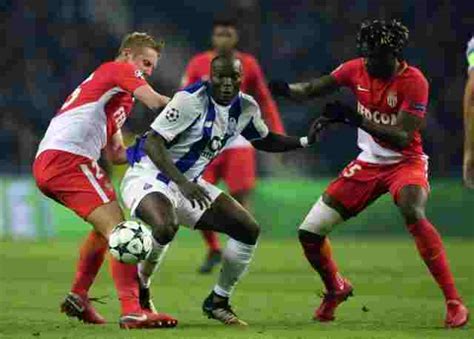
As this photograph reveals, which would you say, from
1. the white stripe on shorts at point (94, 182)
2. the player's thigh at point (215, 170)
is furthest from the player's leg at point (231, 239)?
the player's thigh at point (215, 170)

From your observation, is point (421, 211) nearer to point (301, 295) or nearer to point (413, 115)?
point (413, 115)

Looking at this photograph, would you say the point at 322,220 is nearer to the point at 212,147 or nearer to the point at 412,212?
the point at 412,212

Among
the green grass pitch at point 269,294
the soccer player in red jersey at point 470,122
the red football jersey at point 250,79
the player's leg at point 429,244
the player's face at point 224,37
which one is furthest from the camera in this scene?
the red football jersey at point 250,79

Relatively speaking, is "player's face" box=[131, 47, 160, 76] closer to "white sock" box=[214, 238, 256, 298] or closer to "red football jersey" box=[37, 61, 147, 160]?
"red football jersey" box=[37, 61, 147, 160]

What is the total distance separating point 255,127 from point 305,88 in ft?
1.82

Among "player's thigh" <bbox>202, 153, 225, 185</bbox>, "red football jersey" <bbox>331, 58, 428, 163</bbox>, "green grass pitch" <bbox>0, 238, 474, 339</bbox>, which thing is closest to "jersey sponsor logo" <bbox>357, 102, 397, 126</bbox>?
"red football jersey" <bbox>331, 58, 428, 163</bbox>

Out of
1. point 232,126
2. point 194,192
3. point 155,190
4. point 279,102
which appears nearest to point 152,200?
point 155,190

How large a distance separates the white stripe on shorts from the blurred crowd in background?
1298 cm

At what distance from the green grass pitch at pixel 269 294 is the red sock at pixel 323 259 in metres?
0.28

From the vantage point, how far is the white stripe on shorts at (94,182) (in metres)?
10.1

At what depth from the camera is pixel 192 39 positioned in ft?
79.7

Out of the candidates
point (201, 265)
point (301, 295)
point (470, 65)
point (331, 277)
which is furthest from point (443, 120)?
point (470, 65)

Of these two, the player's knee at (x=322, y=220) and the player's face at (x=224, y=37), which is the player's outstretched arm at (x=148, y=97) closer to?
the player's knee at (x=322, y=220)

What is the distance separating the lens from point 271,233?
2252 cm
